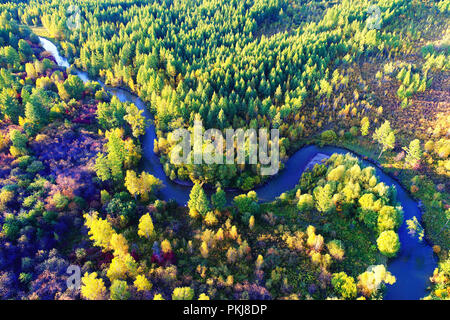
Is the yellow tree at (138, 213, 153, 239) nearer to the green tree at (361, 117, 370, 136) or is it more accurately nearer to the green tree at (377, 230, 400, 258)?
the green tree at (377, 230, 400, 258)

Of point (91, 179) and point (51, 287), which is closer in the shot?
point (51, 287)

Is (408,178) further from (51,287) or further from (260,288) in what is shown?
(51,287)

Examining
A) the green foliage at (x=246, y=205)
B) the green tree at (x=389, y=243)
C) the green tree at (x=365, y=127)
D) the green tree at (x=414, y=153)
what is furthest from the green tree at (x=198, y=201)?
the green tree at (x=365, y=127)

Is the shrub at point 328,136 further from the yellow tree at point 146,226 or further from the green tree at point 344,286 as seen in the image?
the yellow tree at point 146,226

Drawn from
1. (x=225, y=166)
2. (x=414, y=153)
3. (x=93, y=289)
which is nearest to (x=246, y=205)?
(x=225, y=166)

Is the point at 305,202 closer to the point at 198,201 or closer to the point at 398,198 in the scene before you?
the point at 198,201

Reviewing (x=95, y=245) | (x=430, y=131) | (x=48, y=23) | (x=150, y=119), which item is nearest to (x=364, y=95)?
(x=430, y=131)

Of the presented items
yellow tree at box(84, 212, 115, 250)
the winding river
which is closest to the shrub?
the winding river
